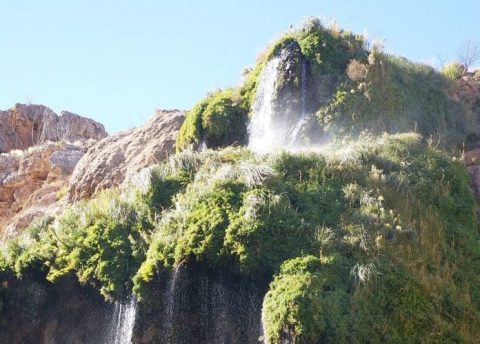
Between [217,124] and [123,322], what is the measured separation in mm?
7452

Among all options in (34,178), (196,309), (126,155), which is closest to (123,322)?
(196,309)

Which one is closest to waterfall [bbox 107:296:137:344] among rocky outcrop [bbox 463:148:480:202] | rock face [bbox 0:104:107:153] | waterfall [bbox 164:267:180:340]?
waterfall [bbox 164:267:180:340]

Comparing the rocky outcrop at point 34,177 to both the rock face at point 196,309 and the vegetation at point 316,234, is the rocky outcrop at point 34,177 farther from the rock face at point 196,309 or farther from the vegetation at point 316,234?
the rock face at point 196,309

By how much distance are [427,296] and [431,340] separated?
800 millimetres

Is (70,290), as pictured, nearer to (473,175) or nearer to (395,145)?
(395,145)

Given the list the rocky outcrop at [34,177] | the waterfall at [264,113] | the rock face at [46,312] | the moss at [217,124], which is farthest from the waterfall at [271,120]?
the rocky outcrop at [34,177]

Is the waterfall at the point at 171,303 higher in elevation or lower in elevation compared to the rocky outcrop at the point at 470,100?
lower

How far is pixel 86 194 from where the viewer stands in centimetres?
2252

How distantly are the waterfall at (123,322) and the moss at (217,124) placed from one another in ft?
22.0

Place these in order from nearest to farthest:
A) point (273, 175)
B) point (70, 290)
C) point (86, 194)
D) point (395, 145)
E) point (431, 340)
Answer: point (431, 340), point (273, 175), point (70, 290), point (395, 145), point (86, 194)

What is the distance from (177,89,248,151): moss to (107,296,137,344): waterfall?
22.0 ft

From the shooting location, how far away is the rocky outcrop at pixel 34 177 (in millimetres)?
25562

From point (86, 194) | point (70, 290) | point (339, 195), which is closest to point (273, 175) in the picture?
point (339, 195)

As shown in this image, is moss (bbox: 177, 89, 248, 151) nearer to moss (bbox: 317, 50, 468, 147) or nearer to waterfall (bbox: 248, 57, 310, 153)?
waterfall (bbox: 248, 57, 310, 153)
